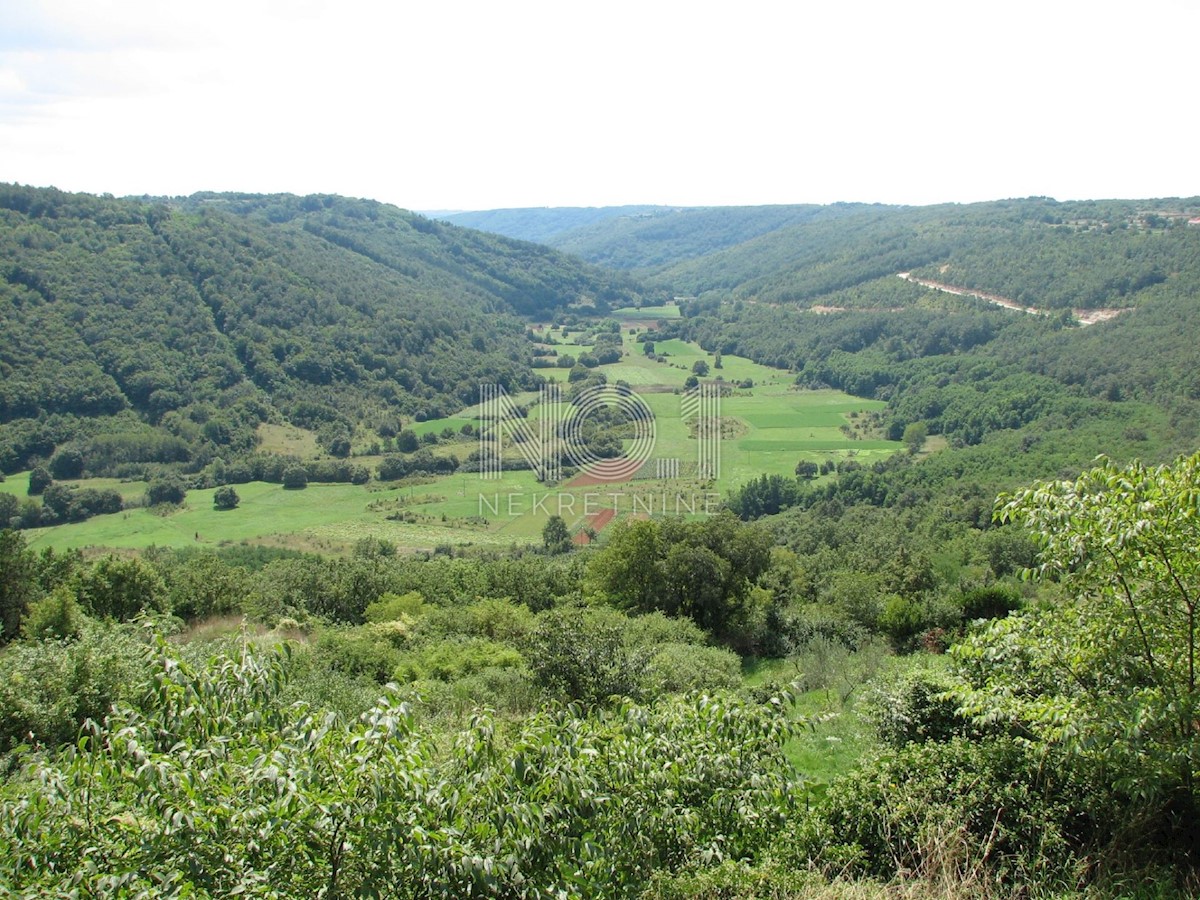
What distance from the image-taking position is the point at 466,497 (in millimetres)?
82500

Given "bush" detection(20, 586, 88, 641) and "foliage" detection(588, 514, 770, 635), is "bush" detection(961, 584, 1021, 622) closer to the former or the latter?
"foliage" detection(588, 514, 770, 635)

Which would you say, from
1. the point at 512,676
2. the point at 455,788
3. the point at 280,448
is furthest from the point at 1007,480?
the point at 280,448

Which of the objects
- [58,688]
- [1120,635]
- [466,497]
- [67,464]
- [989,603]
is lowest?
[466,497]

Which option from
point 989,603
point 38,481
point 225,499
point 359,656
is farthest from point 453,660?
point 38,481

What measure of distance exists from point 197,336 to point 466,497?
55.2m

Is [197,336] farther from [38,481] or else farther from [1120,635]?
[1120,635]

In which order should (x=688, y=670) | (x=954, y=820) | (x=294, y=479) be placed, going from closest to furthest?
1. (x=954, y=820)
2. (x=688, y=670)
3. (x=294, y=479)

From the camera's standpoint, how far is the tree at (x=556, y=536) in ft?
209

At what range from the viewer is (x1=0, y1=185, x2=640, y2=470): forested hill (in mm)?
89938

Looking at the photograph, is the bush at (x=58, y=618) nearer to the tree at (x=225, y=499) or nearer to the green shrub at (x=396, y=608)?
the green shrub at (x=396, y=608)

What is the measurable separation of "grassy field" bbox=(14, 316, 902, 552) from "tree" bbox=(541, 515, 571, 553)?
1938 mm

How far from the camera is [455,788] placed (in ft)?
19.4

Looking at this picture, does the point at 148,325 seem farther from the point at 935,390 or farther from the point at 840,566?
the point at 935,390

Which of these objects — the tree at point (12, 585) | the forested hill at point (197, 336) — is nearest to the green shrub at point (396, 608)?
the tree at point (12, 585)
